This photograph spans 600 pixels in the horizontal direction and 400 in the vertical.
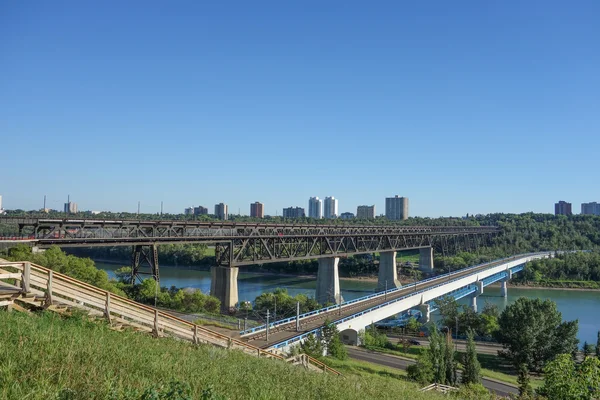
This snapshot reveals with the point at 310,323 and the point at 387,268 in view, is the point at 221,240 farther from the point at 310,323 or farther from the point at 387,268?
the point at 387,268

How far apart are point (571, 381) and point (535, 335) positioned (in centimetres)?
2351

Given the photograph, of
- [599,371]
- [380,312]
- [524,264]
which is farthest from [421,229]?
[599,371]

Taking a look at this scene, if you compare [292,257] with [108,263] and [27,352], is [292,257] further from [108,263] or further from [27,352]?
[108,263]

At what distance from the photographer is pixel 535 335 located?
35.6 metres

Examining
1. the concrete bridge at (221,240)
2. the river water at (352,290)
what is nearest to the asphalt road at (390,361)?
the concrete bridge at (221,240)

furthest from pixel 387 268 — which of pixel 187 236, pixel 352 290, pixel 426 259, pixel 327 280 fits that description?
pixel 187 236

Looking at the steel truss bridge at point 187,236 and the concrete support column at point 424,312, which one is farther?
the concrete support column at point 424,312

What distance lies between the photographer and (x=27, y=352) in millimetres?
7543

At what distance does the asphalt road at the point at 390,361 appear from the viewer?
29.3 meters

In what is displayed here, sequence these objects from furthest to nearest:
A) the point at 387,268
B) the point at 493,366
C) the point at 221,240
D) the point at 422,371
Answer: the point at 387,268 → the point at 221,240 → the point at 493,366 → the point at 422,371

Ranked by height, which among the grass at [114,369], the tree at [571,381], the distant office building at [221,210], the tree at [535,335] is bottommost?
the tree at [535,335]

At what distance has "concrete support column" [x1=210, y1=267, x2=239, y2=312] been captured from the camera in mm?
45531

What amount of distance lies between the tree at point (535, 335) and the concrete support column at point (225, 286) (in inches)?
1000

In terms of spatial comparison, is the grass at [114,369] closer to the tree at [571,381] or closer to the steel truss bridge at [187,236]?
the tree at [571,381]
